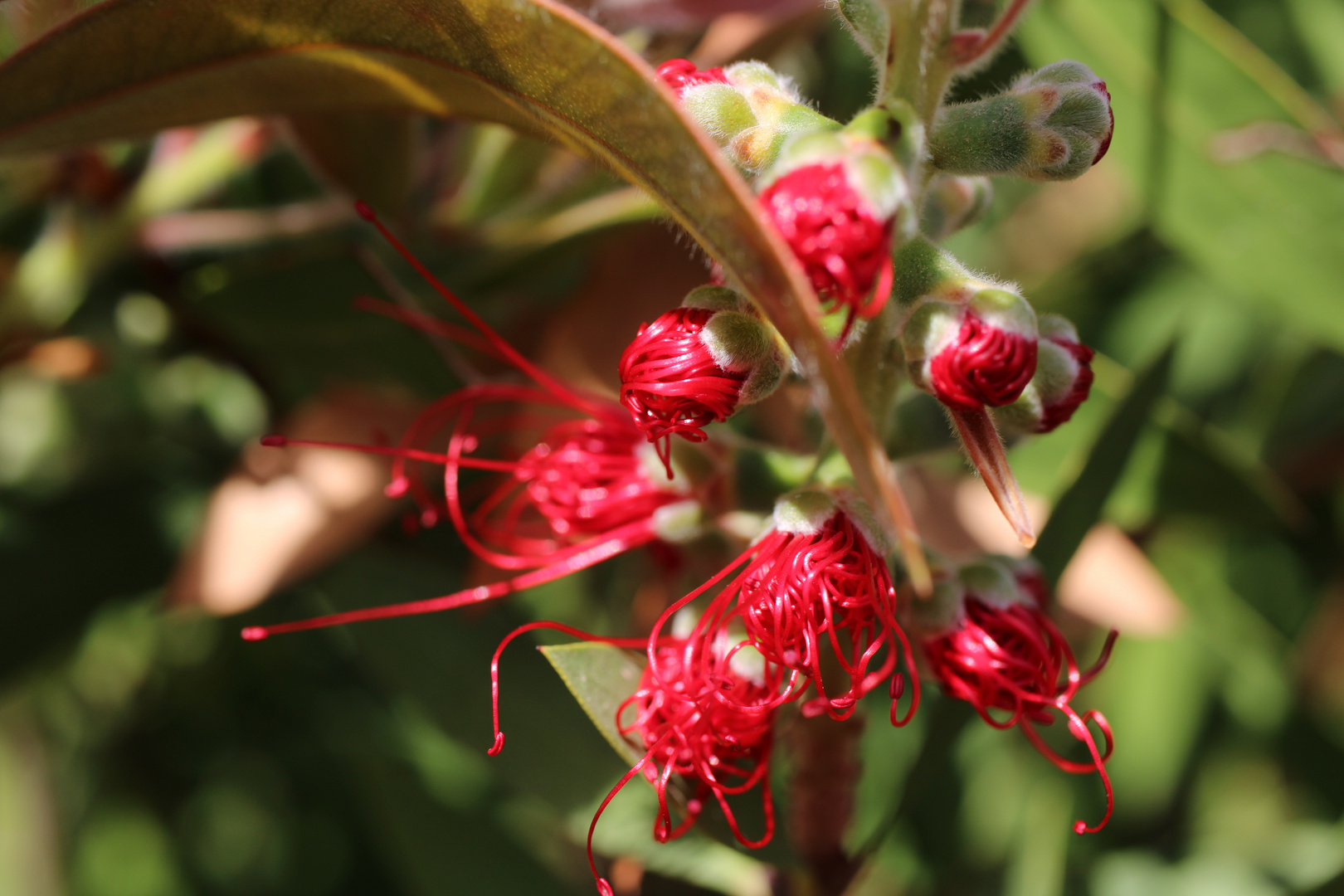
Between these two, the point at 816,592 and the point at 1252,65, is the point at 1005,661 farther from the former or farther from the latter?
the point at 1252,65

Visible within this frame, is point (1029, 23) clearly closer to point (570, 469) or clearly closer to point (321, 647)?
point (570, 469)

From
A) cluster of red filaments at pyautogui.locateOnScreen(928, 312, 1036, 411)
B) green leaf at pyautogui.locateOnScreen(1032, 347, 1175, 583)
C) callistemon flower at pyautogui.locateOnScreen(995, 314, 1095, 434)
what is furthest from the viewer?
green leaf at pyautogui.locateOnScreen(1032, 347, 1175, 583)

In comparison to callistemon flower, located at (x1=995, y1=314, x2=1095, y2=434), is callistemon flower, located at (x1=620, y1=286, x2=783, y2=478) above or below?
above

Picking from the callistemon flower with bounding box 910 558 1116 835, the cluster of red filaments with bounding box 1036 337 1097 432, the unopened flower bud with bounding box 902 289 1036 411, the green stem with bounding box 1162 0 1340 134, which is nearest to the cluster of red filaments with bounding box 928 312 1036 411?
the unopened flower bud with bounding box 902 289 1036 411

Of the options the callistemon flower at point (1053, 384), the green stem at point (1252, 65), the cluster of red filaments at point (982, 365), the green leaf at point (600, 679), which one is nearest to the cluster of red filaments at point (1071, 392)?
the callistemon flower at point (1053, 384)

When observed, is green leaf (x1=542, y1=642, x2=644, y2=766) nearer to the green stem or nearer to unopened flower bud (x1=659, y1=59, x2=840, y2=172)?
unopened flower bud (x1=659, y1=59, x2=840, y2=172)

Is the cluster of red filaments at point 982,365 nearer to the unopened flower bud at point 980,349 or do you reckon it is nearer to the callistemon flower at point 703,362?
the unopened flower bud at point 980,349

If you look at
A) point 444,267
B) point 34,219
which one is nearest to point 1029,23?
point 444,267
